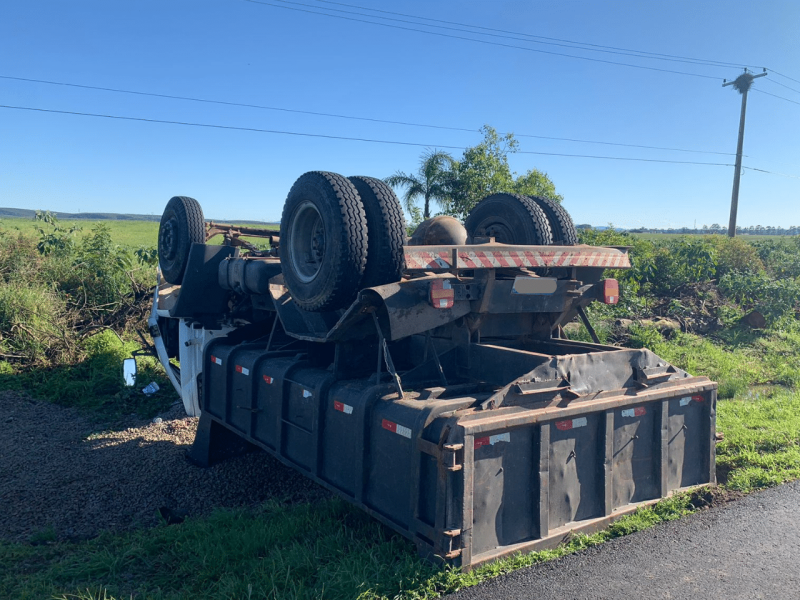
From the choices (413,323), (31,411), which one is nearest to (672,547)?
(413,323)

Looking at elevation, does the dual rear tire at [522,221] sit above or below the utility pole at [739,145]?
below

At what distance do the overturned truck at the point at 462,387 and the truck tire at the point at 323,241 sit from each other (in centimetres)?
1

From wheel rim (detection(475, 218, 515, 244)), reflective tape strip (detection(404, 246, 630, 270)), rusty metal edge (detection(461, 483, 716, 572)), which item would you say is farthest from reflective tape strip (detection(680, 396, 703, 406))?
wheel rim (detection(475, 218, 515, 244))

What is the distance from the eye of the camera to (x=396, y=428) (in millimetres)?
3896

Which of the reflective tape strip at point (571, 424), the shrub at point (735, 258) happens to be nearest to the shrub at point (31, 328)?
the reflective tape strip at point (571, 424)

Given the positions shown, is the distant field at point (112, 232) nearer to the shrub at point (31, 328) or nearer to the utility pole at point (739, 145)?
the shrub at point (31, 328)

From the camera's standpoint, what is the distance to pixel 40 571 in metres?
4.40

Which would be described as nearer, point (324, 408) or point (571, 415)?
point (571, 415)

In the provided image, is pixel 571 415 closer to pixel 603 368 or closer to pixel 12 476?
pixel 603 368

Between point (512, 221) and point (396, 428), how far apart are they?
2582 millimetres

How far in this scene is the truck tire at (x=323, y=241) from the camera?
14.3 feet

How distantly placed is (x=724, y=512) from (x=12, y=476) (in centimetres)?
674

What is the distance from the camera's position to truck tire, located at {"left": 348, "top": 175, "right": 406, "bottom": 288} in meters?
4.42

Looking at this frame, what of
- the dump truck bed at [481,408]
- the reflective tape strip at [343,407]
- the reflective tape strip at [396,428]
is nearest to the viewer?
the dump truck bed at [481,408]
